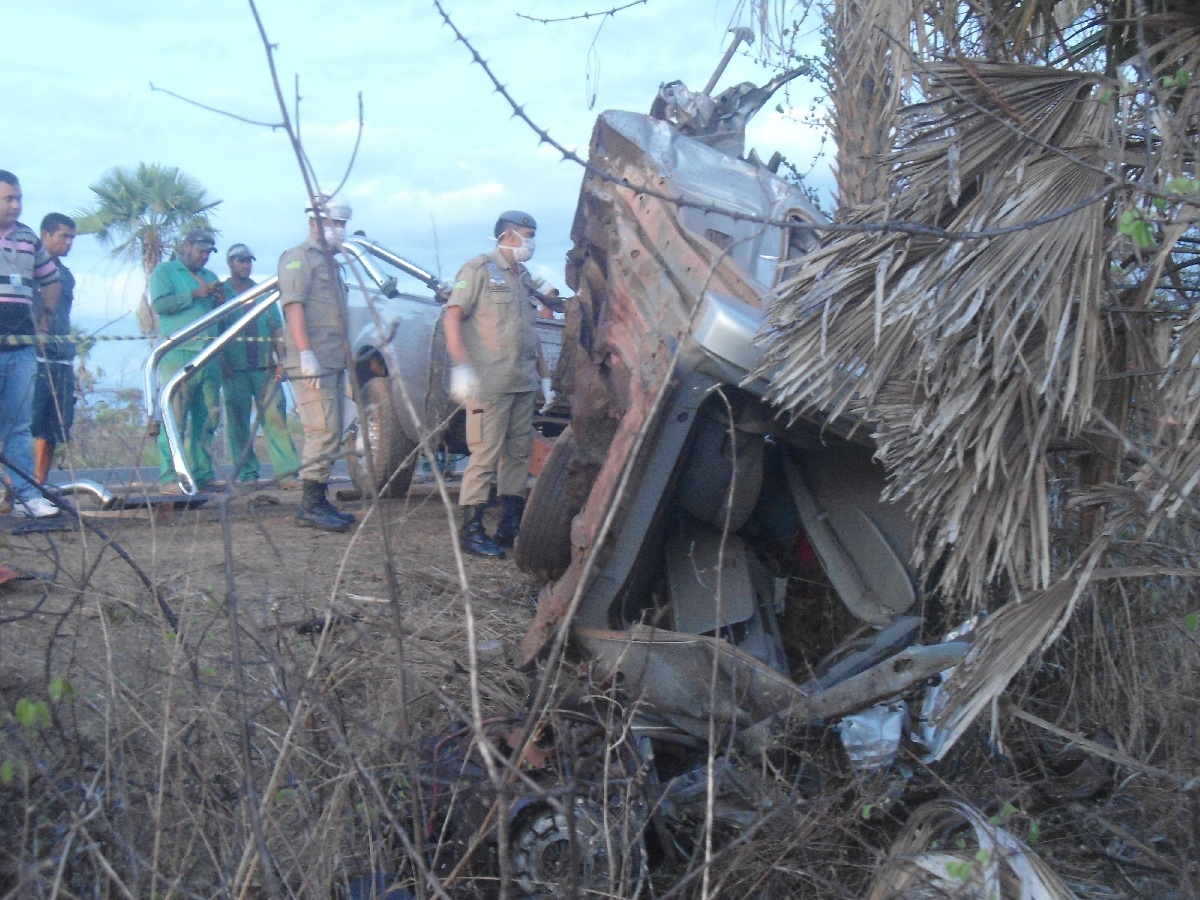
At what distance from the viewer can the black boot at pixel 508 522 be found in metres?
6.53

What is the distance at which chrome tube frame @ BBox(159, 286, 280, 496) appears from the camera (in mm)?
6645

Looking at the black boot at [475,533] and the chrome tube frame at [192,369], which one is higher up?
the chrome tube frame at [192,369]

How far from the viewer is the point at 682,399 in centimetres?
350

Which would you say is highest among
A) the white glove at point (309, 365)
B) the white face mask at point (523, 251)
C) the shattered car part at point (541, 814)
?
the white face mask at point (523, 251)

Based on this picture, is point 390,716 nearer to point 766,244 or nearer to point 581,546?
point 581,546

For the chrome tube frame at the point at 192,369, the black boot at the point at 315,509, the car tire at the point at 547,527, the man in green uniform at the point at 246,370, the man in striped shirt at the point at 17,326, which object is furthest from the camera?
the man in green uniform at the point at 246,370

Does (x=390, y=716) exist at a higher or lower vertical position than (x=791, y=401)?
lower

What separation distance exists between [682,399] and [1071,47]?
1.69 meters

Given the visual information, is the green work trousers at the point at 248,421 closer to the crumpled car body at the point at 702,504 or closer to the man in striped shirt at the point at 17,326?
the man in striped shirt at the point at 17,326

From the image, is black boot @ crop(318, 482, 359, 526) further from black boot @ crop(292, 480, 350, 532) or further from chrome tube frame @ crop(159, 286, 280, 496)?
chrome tube frame @ crop(159, 286, 280, 496)

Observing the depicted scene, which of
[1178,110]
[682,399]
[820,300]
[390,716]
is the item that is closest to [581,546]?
[682,399]

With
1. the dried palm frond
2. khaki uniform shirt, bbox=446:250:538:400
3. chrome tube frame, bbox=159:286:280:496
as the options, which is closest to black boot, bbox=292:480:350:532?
chrome tube frame, bbox=159:286:280:496

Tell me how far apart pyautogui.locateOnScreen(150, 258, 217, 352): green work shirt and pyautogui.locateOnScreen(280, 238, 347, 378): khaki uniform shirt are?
1758 mm

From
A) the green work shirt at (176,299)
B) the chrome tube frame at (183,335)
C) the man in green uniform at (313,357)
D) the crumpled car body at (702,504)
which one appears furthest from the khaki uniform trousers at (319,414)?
the crumpled car body at (702,504)
